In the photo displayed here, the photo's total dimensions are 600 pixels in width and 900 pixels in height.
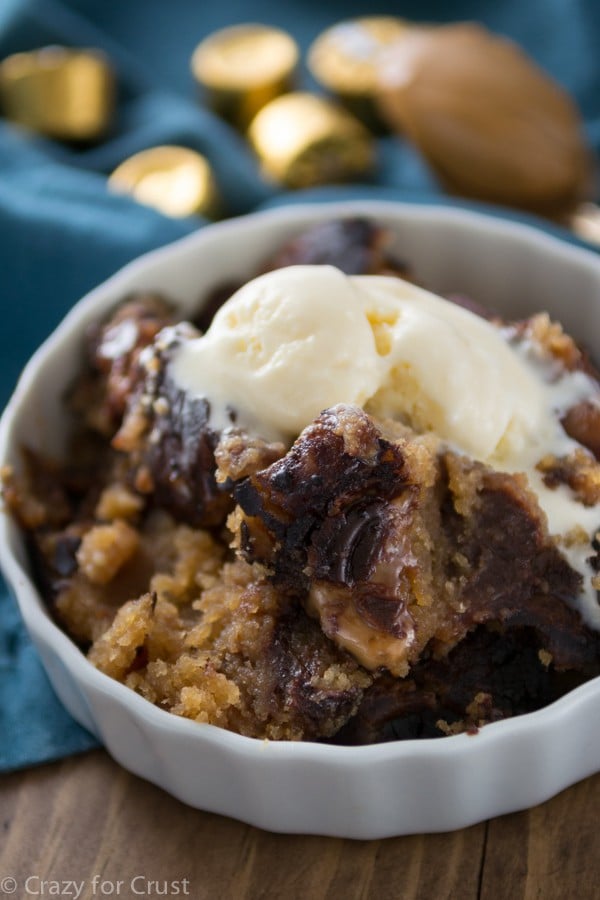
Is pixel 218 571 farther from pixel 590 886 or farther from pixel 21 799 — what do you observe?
pixel 590 886

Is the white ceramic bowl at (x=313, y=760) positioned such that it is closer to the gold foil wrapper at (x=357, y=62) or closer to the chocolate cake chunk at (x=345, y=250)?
the chocolate cake chunk at (x=345, y=250)

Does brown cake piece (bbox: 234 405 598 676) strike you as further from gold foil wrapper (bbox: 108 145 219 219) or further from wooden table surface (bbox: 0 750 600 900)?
gold foil wrapper (bbox: 108 145 219 219)

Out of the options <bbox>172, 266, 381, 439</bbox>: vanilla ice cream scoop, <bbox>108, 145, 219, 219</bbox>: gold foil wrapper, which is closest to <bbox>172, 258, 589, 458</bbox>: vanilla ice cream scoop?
<bbox>172, 266, 381, 439</bbox>: vanilla ice cream scoop

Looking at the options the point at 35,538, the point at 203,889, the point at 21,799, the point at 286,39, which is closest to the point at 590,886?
the point at 203,889

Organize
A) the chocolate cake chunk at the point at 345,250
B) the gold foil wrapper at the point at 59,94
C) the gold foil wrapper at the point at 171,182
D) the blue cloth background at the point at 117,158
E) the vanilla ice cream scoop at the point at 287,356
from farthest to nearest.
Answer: the gold foil wrapper at the point at 59,94 → the gold foil wrapper at the point at 171,182 → the chocolate cake chunk at the point at 345,250 → the blue cloth background at the point at 117,158 → the vanilla ice cream scoop at the point at 287,356

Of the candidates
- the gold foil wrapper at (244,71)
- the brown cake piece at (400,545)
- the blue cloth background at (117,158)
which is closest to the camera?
the brown cake piece at (400,545)

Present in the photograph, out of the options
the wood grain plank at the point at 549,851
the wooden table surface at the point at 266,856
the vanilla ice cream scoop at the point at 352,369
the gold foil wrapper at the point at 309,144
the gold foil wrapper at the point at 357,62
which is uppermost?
the vanilla ice cream scoop at the point at 352,369

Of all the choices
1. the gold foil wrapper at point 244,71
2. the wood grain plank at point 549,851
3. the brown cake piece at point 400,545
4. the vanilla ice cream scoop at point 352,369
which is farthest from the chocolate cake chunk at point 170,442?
the gold foil wrapper at point 244,71
